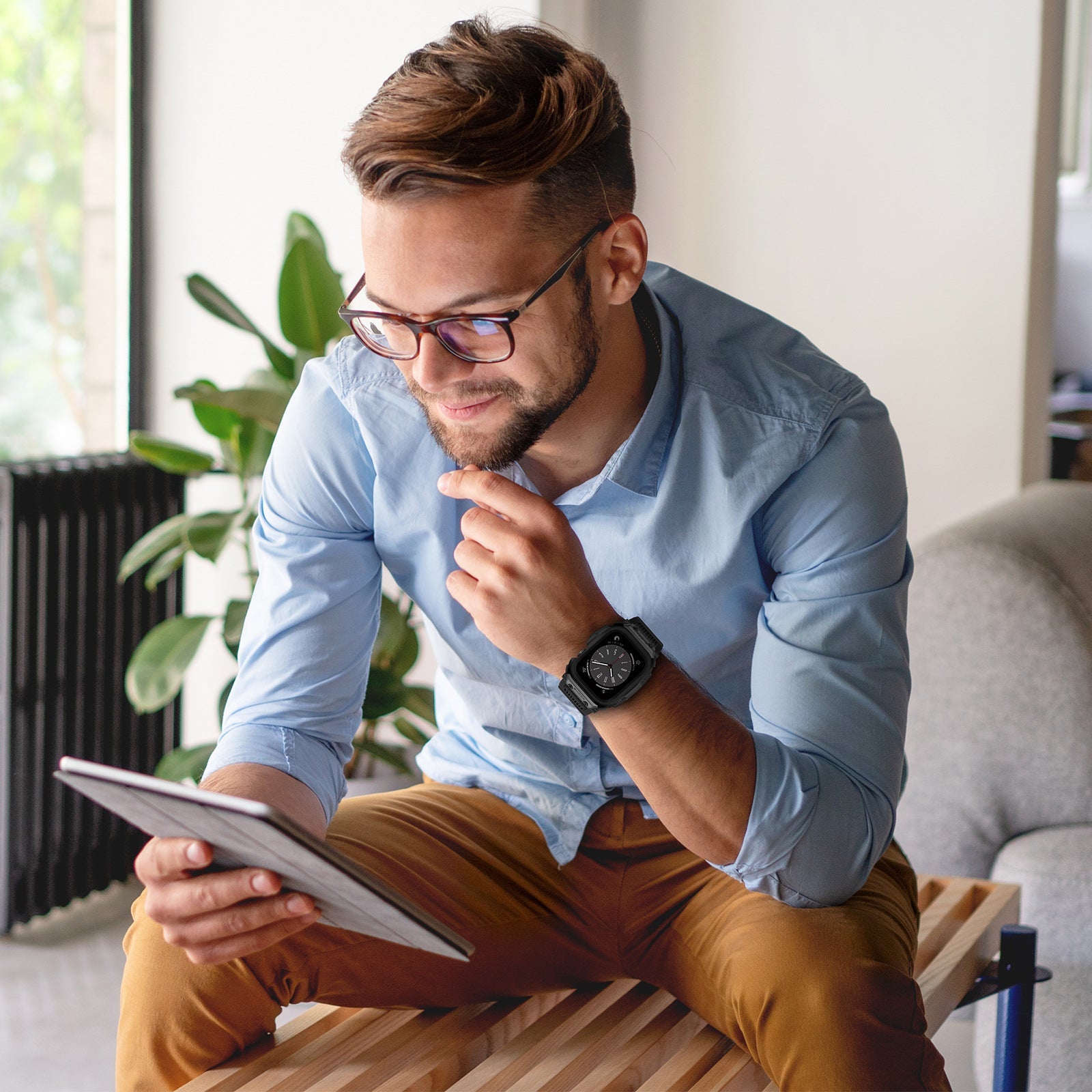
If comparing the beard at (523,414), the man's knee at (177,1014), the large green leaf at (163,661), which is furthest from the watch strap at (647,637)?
the large green leaf at (163,661)

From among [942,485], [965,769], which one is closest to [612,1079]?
[965,769]

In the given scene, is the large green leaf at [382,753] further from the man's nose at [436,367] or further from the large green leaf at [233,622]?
the man's nose at [436,367]

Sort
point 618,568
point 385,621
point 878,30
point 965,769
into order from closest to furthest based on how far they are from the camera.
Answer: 1. point 618,568
2. point 965,769
3. point 385,621
4. point 878,30

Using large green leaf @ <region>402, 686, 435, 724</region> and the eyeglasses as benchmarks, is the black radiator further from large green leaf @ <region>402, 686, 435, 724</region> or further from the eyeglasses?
the eyeglasses

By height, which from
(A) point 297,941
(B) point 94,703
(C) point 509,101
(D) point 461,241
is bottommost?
(B) point 94,703

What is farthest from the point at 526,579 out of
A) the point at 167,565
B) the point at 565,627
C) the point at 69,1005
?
the point at 69,1005

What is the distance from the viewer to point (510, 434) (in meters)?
1.22

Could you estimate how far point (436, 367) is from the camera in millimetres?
1149

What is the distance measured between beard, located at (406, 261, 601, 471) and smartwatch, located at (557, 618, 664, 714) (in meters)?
0.25

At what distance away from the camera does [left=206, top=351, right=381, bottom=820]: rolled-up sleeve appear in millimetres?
1271

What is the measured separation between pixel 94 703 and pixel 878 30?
6.73ft

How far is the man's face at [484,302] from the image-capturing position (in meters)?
1.13

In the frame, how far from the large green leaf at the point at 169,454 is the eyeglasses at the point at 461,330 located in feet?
3.93

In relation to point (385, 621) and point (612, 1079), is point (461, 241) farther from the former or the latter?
point (385, 621)
